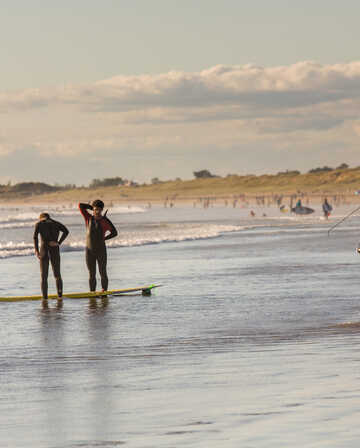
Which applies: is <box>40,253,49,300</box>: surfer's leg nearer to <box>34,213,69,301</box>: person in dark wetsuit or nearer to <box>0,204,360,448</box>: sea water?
<box>34,213,69,301</box>: person in dark wetsuit

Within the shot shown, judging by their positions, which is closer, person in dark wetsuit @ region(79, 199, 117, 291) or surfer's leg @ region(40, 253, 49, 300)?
surfer's leg @ region(40, 253, 49, 300)

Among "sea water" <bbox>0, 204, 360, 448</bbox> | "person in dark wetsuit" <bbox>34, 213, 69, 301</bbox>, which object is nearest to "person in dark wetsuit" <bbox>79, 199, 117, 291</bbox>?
"person in dark wetsuit" <bbox>34, 213, 69, 301</bbox>

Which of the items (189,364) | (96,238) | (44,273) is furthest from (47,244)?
(189,364)

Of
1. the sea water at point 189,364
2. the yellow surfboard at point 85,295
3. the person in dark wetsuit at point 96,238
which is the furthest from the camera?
the person in dark wetsuit at point 96,238

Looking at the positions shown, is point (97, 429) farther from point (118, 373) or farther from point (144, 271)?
point (144, 271)

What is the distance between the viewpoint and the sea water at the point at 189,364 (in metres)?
6.23

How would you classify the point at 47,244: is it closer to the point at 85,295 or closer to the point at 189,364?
the point at 85,295

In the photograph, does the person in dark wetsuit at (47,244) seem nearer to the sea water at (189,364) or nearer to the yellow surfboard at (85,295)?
the yellow surfboard at (85,295)

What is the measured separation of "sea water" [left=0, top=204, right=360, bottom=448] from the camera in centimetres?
623

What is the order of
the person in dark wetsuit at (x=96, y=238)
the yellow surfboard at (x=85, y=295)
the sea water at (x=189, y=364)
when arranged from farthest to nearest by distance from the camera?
the person in dark wetsuit at (x=96, y=238) → the yellow surfboard at (x=85, y=295) → the sea water at (x=189, y=364)

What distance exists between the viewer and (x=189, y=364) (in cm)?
902

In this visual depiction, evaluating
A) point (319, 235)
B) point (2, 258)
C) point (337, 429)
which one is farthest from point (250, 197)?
point (337, 429)

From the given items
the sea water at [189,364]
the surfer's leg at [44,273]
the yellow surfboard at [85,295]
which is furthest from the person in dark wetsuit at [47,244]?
the sea water at [189,364]

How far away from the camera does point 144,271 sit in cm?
2158
